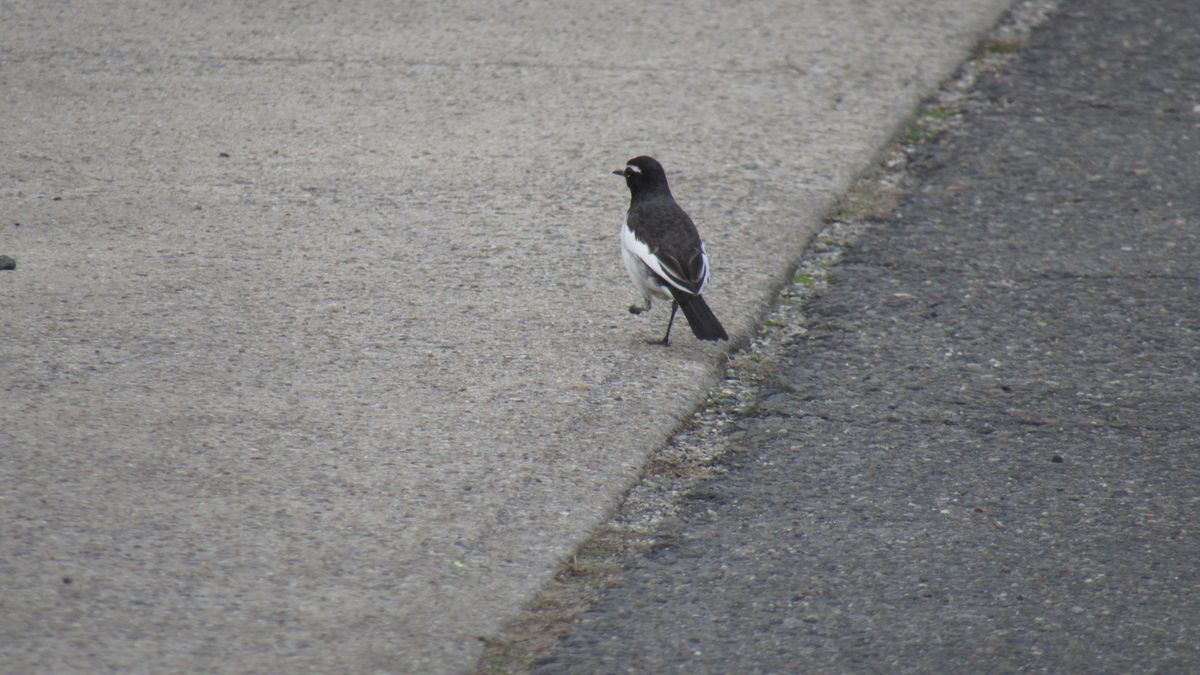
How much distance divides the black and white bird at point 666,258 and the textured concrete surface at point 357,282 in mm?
200

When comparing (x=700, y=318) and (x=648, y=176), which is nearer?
(x=700, y=318)

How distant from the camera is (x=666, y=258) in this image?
5234mm

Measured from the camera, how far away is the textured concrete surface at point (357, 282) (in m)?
3.74

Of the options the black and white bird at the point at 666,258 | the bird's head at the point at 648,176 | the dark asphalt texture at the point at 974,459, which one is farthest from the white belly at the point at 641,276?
the dark asphalt texture at the point at 974,459

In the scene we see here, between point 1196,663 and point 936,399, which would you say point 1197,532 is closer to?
point 1196,663

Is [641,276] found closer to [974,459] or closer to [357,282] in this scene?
[357,282]

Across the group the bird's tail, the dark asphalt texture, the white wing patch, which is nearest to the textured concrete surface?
the bird's tail

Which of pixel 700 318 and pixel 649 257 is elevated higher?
pixel 649 257

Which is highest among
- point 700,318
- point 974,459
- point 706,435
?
point 700,318

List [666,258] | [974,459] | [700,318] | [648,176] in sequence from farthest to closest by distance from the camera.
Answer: [648,176] → [666,258] → [700,318] → [974,459]

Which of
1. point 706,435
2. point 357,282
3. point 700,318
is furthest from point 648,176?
point 706,435

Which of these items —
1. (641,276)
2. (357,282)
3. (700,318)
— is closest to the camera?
(700,318)

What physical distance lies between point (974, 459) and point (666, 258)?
1.42 m

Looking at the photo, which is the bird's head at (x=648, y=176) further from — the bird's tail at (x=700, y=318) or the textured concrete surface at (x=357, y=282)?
the bird's tail at (x=700, y=318)
